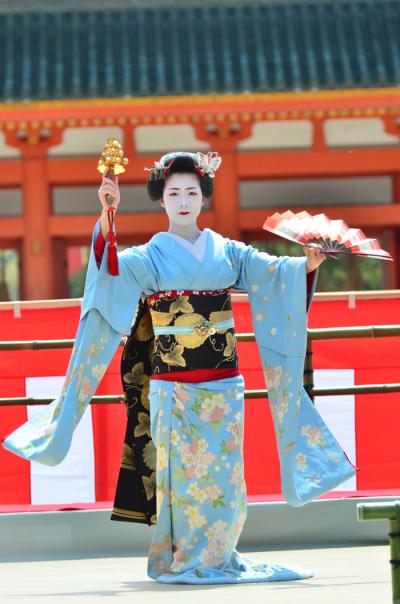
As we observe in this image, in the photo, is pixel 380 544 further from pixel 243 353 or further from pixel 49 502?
pixel 49 502

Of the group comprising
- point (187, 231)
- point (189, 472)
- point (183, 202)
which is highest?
point (183, 202)

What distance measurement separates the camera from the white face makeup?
4.83 m

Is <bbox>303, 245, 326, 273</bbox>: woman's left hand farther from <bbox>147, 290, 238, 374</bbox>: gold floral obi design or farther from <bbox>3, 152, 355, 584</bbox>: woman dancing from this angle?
<bbox>147, 290, 238, 374</bbox>: gold floral obi design

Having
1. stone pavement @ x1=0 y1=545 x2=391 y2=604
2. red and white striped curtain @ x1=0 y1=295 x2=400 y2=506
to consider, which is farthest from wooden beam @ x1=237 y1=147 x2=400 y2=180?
stone pavement @ x1=0 y1=545 x2=391 y2=604

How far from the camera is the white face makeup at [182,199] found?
483 cm

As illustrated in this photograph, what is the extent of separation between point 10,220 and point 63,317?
6.34 metres

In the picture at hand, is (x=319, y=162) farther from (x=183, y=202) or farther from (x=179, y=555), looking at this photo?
(x=179, y=555)

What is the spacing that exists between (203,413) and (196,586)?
24.2 inches

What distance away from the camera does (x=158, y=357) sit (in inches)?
190

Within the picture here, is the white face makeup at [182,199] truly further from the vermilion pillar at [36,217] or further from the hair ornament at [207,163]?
the vermilion pillar at [36,217]

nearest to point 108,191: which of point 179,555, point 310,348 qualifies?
point 179,555

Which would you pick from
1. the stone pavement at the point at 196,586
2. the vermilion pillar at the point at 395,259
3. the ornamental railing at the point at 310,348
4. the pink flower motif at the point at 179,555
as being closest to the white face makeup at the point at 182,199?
the ornamental railing at the point at 310,348

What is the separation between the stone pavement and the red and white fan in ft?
3.84

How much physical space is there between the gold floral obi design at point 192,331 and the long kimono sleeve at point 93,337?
0.12m
